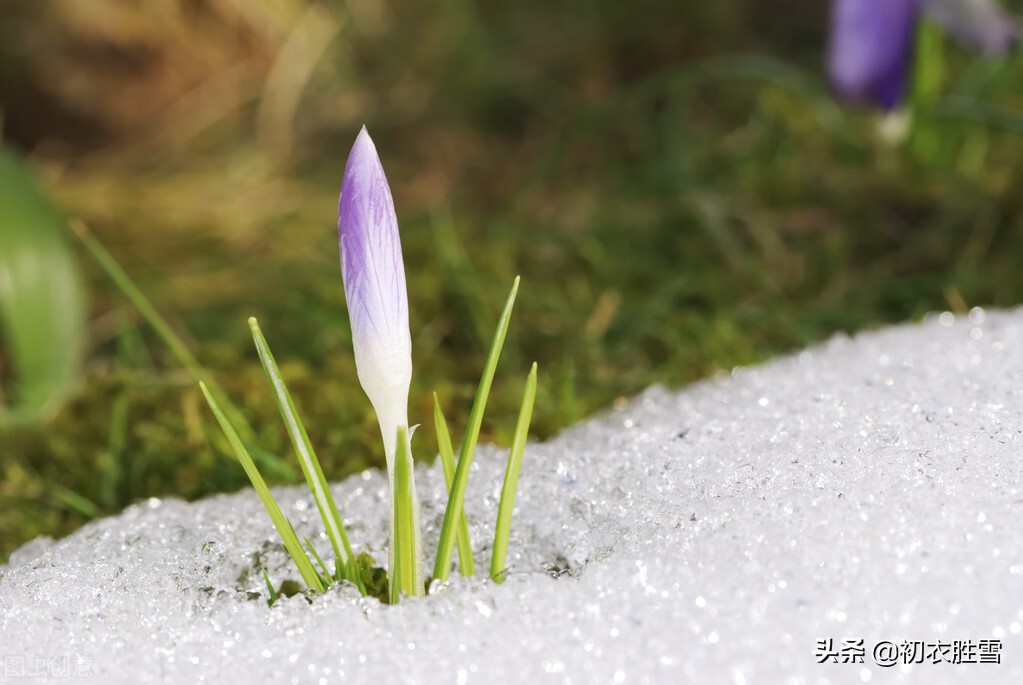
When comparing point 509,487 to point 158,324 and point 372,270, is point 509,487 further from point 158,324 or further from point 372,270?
point 158,324

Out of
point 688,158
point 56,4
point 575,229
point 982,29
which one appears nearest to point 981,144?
point 982,29

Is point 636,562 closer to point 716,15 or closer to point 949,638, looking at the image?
point 949,638

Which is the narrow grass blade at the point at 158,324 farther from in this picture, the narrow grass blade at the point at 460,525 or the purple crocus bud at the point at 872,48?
the purple crocus bud at the point at 872,48

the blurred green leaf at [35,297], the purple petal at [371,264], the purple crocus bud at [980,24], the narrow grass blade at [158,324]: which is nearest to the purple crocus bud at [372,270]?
the purple petal at [371,264]

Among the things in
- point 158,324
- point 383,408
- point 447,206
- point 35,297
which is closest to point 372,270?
point 383,408

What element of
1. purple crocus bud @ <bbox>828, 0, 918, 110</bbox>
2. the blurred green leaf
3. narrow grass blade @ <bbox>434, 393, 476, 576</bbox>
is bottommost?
the blurred green leaf

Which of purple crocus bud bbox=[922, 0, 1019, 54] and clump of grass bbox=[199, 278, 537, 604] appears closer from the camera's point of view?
clump of grass bbox=[199, 278, 537, 604]

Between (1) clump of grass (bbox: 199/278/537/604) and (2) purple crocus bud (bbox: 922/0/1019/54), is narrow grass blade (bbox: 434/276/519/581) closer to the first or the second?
(1) clump of grass (bbox: 199/278/537/604)

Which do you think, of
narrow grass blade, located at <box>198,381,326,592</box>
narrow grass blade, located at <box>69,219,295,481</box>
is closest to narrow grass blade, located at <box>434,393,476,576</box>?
narrow grass blade, located at <box>198,381,326,592</box>
